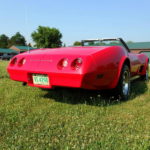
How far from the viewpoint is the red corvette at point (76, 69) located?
260 centimetres

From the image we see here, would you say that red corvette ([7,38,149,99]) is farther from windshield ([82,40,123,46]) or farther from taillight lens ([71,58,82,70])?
windshield ([82,40,123,46])

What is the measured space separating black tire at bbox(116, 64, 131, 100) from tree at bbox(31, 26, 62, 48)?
66038mm

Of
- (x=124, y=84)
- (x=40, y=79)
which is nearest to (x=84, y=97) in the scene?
(x=124, y=84)

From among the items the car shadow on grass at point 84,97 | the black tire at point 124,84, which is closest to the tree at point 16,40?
the car shadow on grass at point 84,97

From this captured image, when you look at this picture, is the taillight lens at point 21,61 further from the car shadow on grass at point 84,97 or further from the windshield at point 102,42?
the windshield at point 102,42

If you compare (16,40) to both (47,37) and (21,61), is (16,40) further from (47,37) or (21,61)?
(21,61)

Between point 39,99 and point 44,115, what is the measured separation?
79 centimetres

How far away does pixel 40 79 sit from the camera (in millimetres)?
2928

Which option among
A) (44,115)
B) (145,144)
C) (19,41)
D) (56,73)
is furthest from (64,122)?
(19,41)

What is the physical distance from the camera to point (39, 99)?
3.26 metres

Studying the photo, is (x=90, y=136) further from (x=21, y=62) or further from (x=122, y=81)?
(x=21, y=62)

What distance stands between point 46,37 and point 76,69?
68.2 m

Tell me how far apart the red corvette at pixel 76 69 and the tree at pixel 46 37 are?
66.3 m

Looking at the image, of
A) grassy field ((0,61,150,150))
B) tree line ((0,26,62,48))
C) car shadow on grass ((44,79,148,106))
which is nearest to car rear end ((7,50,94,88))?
grassy field ((0,61,150,150))
